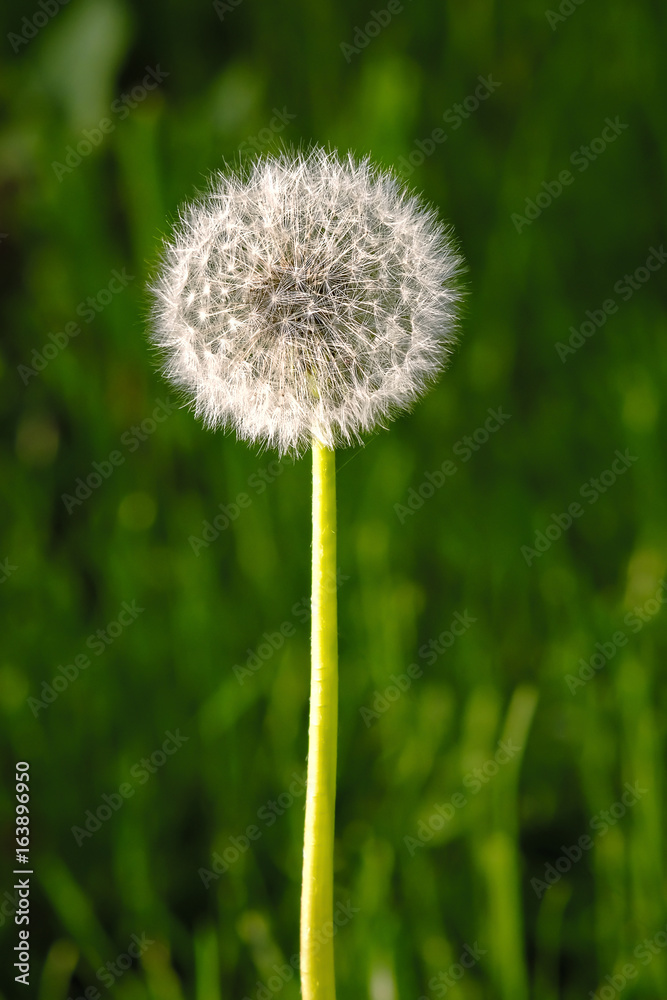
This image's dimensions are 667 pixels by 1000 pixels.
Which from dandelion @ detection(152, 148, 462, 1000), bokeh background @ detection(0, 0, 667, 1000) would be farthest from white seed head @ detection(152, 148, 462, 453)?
bokeh background @ detection(0, 0, 667, 1000)

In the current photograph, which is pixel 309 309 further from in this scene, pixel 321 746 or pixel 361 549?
pixel 361 549

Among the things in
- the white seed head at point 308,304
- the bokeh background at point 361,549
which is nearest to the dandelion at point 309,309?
the white seed head at point 308,304

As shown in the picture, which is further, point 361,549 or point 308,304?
point 361,549

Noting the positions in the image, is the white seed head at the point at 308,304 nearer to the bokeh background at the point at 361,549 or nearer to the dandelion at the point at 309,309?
→ the dandelion at the point at 309,309

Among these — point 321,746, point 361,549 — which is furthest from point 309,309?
point 361,549

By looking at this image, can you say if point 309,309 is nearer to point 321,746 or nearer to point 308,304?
point 308,304

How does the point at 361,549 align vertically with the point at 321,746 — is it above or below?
above

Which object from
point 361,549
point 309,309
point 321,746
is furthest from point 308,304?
point 361,549
